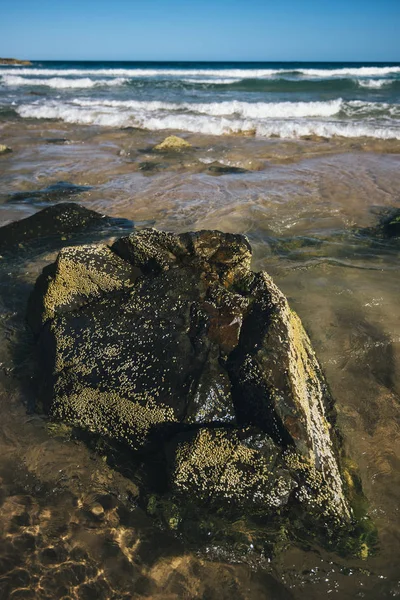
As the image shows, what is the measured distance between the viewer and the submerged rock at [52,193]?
22.7 feet

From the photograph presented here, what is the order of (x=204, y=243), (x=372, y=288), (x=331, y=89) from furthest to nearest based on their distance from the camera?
(x=331, y=89) → (x=372, y=288) → (x=204, y=243)

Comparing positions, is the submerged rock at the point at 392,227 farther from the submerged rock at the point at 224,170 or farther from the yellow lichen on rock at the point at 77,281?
the yellow lichen on rock at the point at 77,281

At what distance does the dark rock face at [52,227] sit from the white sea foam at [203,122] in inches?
342

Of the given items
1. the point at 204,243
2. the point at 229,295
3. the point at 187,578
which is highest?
the point at 204,243

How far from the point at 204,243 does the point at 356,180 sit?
223 inches

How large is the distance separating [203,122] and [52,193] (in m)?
8.33

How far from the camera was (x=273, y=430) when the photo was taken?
2.25m

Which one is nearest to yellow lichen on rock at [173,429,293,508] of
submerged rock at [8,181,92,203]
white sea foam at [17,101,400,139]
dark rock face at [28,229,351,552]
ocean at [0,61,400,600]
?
dark rock face at [28,229,351,552]

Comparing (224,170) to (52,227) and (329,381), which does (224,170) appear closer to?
(52,227)

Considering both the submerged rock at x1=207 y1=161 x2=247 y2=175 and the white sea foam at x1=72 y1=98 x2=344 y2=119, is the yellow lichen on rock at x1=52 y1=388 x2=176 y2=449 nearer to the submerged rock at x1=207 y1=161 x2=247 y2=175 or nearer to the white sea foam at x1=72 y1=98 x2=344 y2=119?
the submerged rock at x1=207 y1=161 x2=247 y2=175

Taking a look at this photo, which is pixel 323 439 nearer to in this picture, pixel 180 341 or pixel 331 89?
pixel 180 341

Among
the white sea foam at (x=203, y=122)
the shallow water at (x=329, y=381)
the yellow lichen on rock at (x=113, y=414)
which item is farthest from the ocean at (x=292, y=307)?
the white sea foam at (x=203, y=122)

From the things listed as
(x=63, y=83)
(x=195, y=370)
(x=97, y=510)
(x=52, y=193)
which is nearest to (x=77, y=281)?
(x=195, y=370)

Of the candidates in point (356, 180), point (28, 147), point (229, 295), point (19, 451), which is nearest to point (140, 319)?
point (229, 295)
